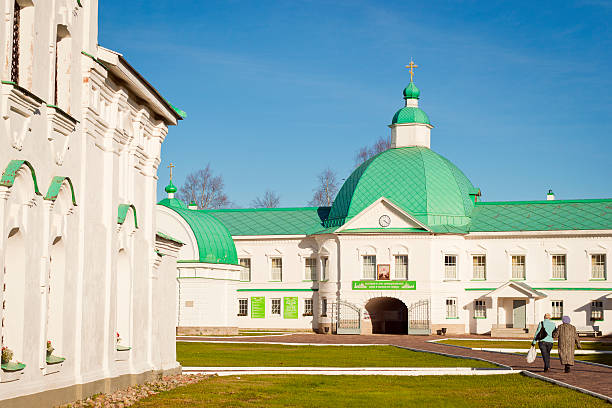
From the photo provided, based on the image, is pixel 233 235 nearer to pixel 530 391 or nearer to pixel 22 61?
pixel 530 391

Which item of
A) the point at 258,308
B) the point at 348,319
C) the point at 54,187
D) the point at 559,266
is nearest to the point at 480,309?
the point at 559,266

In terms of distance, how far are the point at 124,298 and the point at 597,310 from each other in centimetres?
3851

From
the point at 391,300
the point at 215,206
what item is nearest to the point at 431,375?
the point at 391,300

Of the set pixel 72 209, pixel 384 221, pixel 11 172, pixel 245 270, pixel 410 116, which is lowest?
pixel 72 209

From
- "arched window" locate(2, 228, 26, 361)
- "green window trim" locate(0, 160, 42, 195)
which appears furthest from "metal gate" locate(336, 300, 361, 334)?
"green window trim" locate(0, 160, 42, 195)

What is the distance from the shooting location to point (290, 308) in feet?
180

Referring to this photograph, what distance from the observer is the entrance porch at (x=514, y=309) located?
48.7 meters

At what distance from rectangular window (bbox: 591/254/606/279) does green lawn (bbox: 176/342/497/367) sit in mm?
19101

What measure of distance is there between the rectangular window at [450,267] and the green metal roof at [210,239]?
11710 mm

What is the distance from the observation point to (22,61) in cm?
1149

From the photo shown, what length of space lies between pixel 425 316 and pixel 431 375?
28.8 metres

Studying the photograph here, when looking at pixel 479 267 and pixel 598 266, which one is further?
pixel 479 267

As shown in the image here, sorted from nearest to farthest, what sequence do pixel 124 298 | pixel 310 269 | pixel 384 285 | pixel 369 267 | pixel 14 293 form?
pixel 14 293 → pixel 124 298 → pixel 384 285 → pixel 369 267 → pixel 310 269

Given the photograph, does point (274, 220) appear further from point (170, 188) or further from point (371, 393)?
point (371, 393)
